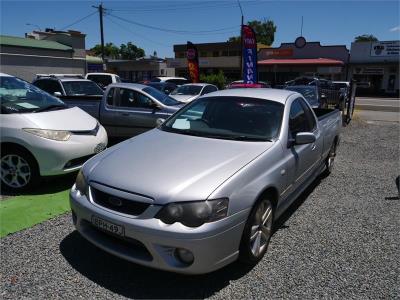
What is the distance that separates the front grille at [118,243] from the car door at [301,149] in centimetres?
184

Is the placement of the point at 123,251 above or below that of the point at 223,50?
below

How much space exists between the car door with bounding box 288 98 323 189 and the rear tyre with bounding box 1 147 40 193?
10.9ft

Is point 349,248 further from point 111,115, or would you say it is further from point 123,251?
point 111,115

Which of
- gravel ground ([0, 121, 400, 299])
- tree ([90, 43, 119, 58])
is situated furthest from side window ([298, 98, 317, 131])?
tree ([90, 43, 119, 58])

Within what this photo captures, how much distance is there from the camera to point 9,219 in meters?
4.34

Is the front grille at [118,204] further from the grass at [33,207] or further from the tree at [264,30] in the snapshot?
the tree at [264,30]

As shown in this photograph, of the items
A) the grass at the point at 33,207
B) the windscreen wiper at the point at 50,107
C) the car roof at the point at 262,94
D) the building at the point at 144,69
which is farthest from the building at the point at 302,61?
the grass at the point at 33,207

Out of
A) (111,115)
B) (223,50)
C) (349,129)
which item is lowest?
(349,129)

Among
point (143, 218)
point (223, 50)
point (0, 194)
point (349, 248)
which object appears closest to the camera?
point (143, 218)

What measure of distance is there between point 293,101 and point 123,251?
9.41ft

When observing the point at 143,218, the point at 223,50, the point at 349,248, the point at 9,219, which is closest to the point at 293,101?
the point at 349,248

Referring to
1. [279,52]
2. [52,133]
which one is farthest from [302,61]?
[52,133]

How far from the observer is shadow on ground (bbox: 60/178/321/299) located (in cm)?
307

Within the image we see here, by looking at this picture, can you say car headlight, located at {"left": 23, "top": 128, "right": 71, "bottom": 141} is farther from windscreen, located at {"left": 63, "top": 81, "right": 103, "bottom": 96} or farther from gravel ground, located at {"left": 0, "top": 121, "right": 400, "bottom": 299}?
windscreen, located at {"left": 63, "top": 81, "right": 103, "bottom": 96}
